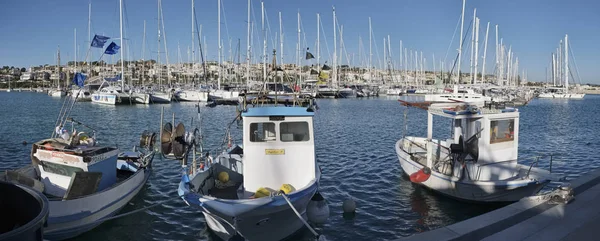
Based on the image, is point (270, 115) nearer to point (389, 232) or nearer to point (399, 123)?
point (389, 232)

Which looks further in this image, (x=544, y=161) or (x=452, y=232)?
(x=544, y=161)

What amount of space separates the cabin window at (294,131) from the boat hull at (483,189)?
578 cm

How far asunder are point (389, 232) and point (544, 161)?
14.4 meters

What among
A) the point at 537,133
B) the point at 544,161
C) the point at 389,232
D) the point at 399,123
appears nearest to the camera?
the point at 389,232

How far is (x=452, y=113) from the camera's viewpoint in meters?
14.8

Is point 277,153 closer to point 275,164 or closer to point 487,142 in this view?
point 275,164

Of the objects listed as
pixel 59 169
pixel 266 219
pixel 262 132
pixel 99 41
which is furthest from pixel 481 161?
pixel 99 41

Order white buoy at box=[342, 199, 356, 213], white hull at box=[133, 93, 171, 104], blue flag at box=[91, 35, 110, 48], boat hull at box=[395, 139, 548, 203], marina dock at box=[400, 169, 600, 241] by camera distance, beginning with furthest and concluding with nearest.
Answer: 1. white hull at box=[133, 93, 171, 104]
2. blue flag at box=[91, 35, 110, 48]
3. white buoy at box=[342, 199, 356, 213]
4. boat hull at box=[395, 139, 548, 203]
5. marina dock at box=[400, 169, 600, 241]

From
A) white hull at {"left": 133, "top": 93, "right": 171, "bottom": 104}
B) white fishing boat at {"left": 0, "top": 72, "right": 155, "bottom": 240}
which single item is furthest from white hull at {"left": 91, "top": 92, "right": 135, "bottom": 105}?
white fishing boat at {"left": 0, "top": 72, "right": 155, "bottom": 240}

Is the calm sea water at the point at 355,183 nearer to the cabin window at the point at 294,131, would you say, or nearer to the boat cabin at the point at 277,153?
the boat cabin at the point at 277,153

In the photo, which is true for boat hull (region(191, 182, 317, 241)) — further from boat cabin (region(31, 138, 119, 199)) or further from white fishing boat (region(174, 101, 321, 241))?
boat cabin (region(31, 138, 119, 199))

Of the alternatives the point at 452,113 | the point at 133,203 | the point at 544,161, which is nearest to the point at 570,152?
the point at 544,161

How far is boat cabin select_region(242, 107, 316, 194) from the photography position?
37.0 feet

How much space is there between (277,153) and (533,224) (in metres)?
5.98
